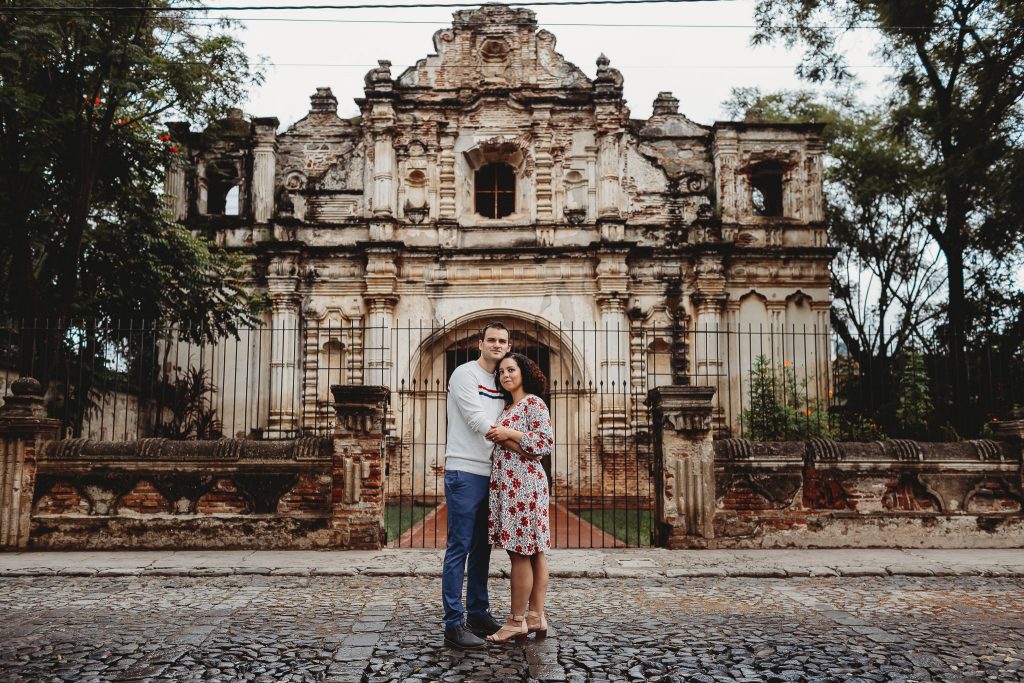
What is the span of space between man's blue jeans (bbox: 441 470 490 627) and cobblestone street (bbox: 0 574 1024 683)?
12.2 inches

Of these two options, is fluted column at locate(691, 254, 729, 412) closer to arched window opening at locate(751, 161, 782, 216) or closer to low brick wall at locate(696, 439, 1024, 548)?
arched window opening at locate(751, 161, 782, 216)

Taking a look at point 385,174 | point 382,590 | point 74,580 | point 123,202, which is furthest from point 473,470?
point 385,174

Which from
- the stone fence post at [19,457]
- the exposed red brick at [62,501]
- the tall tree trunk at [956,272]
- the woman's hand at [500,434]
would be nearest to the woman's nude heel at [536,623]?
the woman's hand at [500,434]

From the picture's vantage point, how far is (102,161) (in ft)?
43.9

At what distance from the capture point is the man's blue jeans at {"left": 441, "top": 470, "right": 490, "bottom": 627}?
4898mm

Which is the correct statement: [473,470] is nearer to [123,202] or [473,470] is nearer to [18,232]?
[18,232]

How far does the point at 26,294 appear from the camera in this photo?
12000 millimetres

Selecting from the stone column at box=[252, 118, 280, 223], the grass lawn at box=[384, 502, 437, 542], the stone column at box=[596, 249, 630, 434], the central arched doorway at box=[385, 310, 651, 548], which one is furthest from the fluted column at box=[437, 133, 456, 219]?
the grass lawn at box=[384, 502, 437, 542]

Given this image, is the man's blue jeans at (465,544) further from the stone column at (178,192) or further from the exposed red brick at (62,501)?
the stone column at (178,192)

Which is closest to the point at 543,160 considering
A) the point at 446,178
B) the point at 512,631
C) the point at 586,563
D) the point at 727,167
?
the point at 446,178

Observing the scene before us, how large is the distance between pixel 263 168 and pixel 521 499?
50.0 feet

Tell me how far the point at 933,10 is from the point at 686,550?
37.3 ft

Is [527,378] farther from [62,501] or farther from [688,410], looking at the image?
[62,501]

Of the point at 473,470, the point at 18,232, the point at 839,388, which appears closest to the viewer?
the point at 473,470
